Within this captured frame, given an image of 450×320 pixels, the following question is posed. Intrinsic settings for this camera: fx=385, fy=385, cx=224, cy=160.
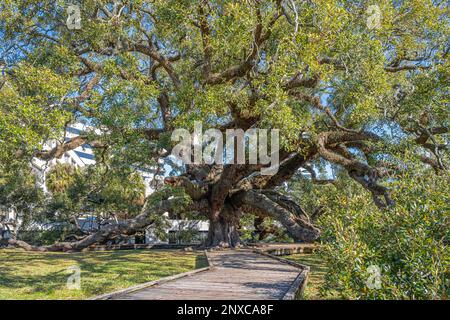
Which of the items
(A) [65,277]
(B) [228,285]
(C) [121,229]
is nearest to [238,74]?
(B) [228,285]

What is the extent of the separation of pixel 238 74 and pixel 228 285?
19.3 ft

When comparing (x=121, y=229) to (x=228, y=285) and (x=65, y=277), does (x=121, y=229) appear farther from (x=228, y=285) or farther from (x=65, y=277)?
(x=228, y=285)

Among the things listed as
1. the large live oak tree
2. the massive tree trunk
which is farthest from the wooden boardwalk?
the massive tree trunk

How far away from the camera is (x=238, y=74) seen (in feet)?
33.5

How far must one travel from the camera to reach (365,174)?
12.0m

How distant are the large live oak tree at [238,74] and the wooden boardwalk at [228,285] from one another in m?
2.96

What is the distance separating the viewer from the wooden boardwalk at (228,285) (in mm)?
5219

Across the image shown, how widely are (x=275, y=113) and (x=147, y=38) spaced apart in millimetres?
6061

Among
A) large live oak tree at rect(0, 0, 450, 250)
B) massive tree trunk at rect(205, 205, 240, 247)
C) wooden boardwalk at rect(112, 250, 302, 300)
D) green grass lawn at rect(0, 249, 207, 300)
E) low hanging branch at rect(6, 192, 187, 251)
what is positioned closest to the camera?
wooden boardwalk at rect(112, 250, 302, 300)

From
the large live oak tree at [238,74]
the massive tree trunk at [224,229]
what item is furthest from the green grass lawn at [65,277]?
the massive tree trunk at [224,229]

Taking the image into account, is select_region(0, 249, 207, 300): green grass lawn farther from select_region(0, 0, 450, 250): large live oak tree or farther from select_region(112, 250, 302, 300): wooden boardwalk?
select_region(0, 0, 450, 250): large live oak tree

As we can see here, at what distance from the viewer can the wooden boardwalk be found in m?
5.22

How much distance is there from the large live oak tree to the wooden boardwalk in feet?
9.70

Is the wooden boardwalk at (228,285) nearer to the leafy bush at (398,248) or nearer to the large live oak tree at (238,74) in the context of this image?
the leafy bush at (398,248)
